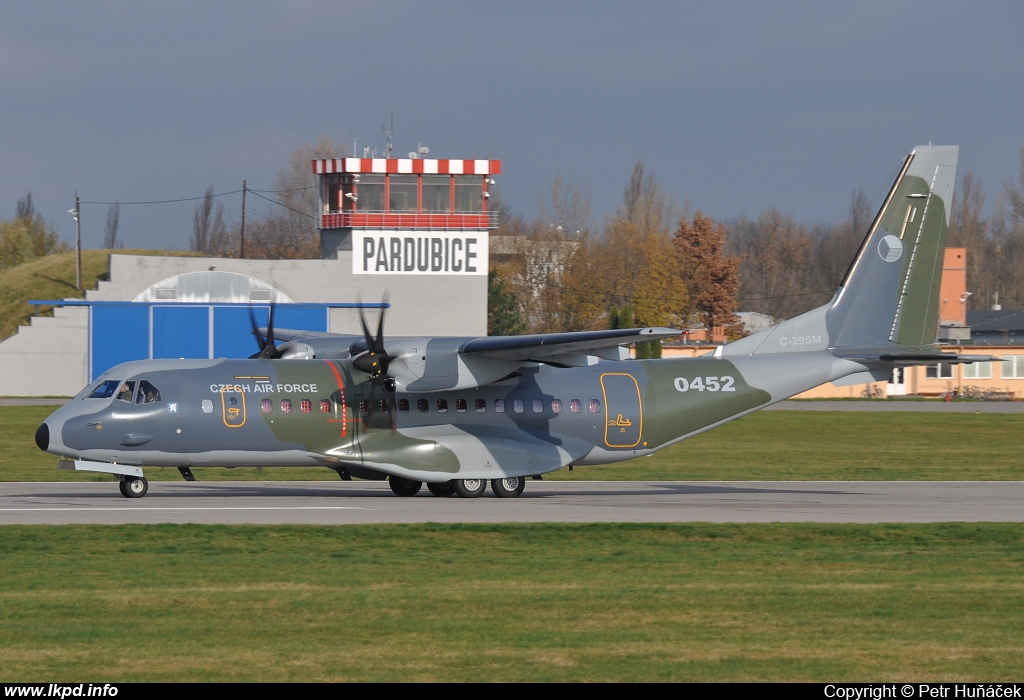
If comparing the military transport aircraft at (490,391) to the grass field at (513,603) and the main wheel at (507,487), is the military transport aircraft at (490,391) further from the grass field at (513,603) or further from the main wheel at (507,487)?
the grass field at (513,603)

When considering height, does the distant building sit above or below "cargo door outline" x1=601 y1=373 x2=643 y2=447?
above

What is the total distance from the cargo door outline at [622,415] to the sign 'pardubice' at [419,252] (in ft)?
117

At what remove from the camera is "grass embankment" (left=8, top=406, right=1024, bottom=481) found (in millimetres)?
29562

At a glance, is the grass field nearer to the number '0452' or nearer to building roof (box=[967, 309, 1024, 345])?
the number '0452'

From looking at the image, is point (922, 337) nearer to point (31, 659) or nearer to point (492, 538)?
point (492, 538)

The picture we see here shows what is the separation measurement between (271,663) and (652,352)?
52749 millimetres

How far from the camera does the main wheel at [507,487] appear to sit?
78.2 ft

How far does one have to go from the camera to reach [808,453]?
120 ft

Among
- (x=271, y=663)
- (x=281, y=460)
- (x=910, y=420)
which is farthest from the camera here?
(x=910, y=420)

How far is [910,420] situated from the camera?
48938mm

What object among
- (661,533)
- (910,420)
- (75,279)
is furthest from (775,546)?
(75,279)

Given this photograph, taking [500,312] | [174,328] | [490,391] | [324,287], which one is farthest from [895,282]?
[500,312]

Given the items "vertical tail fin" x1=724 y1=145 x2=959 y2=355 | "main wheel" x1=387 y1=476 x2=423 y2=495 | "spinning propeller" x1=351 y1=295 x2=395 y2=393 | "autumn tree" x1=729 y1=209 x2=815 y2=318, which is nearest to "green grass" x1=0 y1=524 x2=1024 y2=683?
"spinning propeller" x1=351 y1=295 x2=395 y2=393

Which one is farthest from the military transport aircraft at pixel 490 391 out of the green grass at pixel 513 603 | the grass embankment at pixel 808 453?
the grass embankment at pixel 808 453
